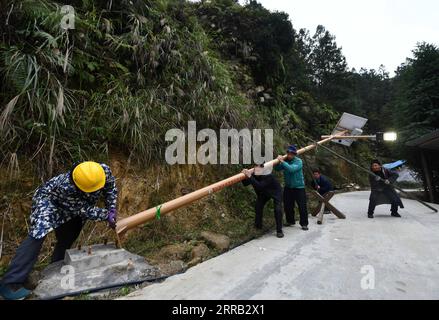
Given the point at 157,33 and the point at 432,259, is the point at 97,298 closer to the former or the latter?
the point at 432,259

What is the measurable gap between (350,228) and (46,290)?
17.9ft

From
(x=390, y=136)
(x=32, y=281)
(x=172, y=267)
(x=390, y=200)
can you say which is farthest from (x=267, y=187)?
(x=390, y=136)

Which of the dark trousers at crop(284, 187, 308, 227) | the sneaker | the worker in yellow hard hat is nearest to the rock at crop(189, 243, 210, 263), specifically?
the worker in yellow hard hat

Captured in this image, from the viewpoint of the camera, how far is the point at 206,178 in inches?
232

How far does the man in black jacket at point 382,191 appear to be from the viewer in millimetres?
7293

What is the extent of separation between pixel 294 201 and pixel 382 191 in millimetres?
2942

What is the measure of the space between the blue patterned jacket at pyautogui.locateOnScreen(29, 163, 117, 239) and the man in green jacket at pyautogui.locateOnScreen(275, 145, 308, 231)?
3499 mm

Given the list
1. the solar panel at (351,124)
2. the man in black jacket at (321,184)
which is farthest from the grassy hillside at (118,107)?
the solar panel at (351,124)

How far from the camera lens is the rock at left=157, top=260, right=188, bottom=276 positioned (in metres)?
3.42

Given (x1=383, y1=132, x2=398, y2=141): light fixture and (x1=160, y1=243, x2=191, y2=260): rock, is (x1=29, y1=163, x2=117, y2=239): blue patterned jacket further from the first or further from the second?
(x1=383, y1=132, x2=398, y2=141): light fixture

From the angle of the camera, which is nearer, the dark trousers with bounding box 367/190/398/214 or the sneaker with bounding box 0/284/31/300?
the sneaker with bounding box 0/284/31/300

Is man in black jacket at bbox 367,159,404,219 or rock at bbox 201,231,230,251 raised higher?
man in black jacket at bbox 367,159,404,219

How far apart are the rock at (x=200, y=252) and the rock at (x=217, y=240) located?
0.57 feet

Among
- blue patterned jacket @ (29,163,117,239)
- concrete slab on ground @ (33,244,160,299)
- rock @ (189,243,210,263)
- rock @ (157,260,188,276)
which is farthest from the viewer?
rock @ (189,243,210,263)
